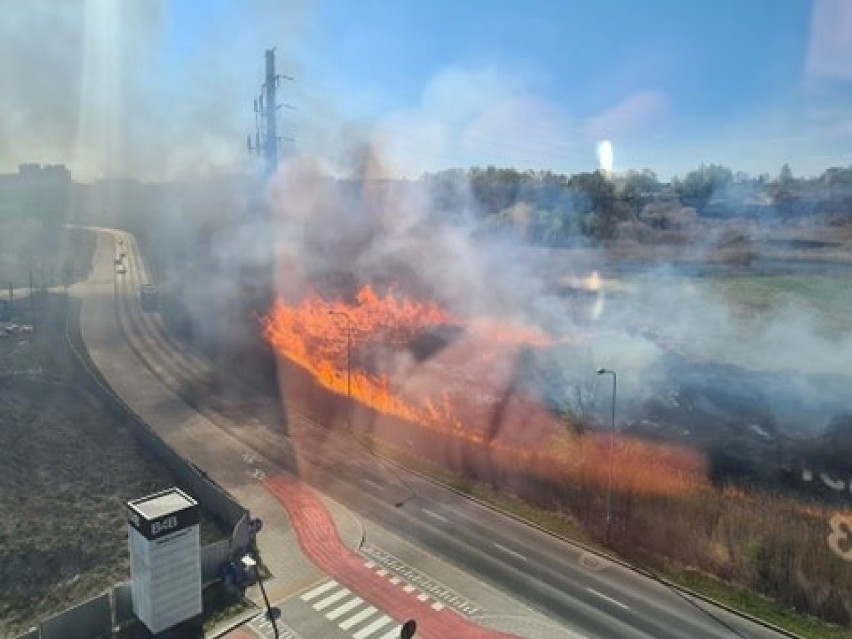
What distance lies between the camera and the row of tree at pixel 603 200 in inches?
2388

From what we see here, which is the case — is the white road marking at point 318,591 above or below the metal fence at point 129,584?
below

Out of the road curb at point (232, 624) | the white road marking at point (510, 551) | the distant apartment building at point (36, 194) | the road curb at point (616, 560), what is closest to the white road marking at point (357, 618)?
the road curb at point (232, 624)

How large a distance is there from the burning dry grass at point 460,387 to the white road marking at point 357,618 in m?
14.4

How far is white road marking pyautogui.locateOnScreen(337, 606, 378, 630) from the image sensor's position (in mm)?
21438

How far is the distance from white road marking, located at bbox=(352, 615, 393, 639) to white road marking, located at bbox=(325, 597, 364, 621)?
119 cm

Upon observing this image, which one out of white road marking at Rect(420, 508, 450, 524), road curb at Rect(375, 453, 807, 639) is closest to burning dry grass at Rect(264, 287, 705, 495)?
road curb at Rect(375, 453, 807, 639)

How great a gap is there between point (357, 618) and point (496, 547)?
776 cm

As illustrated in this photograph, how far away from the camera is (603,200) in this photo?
72.7 meters

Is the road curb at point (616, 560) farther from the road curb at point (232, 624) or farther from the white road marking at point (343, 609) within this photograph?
the road curb at point (232, 624)

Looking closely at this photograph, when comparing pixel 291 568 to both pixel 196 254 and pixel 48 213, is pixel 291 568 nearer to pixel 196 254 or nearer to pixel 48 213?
pixel 196 254

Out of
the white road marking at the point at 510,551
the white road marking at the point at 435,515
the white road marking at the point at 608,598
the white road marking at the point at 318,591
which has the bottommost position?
the white road marking at the point at 608,598

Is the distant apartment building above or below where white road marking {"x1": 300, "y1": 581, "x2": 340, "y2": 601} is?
above

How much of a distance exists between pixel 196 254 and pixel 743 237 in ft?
206

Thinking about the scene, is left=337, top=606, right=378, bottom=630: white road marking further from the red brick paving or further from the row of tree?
the row of tree
